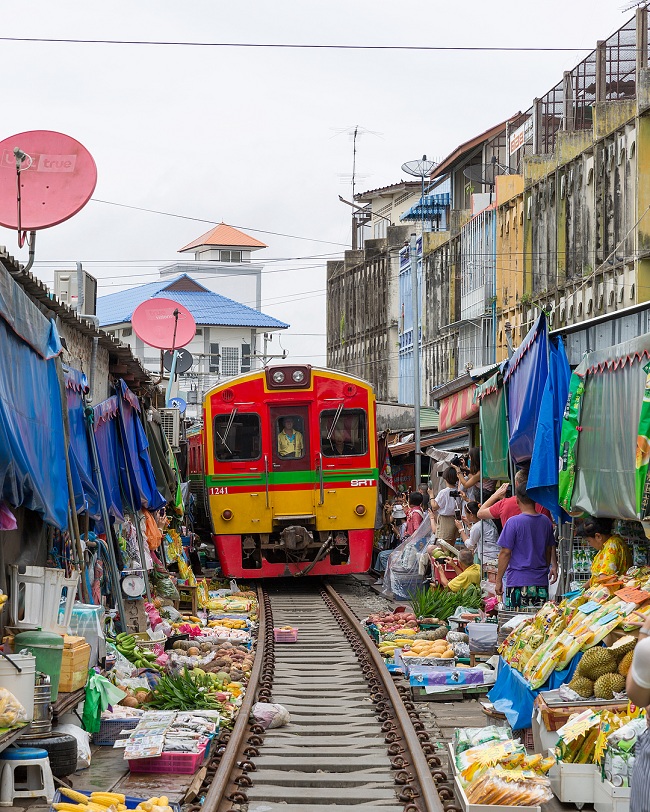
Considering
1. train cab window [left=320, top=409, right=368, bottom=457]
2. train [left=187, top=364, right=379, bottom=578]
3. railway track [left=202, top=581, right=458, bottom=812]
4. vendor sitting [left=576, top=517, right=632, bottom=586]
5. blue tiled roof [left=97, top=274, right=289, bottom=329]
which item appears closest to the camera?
railway track [left=202, top=581, right=458, bottom=812]

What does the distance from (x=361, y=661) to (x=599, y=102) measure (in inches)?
662

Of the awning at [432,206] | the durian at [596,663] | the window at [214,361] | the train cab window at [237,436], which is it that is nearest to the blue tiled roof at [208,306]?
the window at [214,361]

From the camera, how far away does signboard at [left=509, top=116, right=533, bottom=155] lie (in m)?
34.3

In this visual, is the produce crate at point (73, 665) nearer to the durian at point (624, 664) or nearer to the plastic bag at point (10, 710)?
the plastic bag at point (10, 710)

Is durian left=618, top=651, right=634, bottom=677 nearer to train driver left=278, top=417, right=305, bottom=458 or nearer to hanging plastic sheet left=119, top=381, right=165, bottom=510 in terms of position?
hanging plastic sheet left=119, top=381, right=165, bottom=510

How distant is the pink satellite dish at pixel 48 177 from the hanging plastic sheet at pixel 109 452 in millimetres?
1864

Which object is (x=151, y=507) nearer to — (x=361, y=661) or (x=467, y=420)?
(x=361, y=661)

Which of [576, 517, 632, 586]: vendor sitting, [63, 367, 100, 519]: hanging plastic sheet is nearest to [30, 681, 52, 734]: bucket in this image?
[63, 367, 100, 519]: hanging plastic sheet

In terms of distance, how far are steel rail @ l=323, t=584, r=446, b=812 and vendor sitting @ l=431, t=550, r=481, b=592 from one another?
3.84 ft

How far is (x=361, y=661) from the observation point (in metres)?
12.2

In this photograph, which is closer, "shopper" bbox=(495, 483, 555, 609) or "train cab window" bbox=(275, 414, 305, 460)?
"shopper" bbox=(495, 483, 555, 609)

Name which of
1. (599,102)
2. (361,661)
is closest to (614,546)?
(361,661)

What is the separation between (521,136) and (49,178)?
26.8 meters

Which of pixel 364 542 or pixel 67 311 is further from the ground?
pixel 67 311
